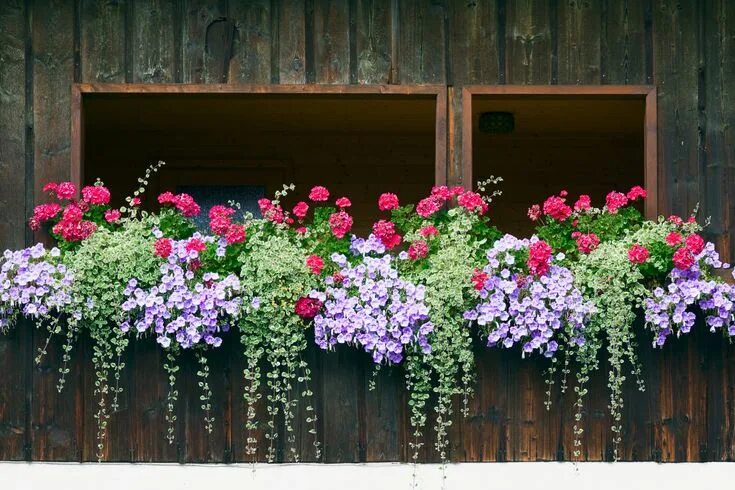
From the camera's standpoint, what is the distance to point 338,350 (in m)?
4.74

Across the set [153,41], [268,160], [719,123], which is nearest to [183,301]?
[153,41]

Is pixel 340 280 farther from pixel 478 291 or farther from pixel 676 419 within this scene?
pixel 676 419

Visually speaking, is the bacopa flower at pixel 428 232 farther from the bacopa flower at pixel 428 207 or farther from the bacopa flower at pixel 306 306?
the bacopa flower at pixel 306 306

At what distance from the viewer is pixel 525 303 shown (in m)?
4.55

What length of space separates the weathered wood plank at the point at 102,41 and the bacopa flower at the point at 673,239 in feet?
7.13

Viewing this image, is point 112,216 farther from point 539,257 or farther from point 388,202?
point 539,257

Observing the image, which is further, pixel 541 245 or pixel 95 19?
pixel 95 19

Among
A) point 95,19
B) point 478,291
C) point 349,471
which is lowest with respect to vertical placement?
point 349,471

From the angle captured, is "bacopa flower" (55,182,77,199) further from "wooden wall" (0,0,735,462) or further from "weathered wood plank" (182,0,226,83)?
"weathered wood plank" (182,0,226,83)

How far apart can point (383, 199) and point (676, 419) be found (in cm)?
142

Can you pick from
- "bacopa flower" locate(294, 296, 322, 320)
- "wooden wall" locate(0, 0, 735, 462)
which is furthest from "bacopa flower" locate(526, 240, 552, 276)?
"bacopa flower" locate(294, 296, 322, 320)

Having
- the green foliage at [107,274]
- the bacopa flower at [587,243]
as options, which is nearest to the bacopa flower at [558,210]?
the bacopa flower at [587,243]

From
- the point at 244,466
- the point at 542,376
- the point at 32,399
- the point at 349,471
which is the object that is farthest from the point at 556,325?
the point at 32,399

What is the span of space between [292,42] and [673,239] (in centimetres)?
165
